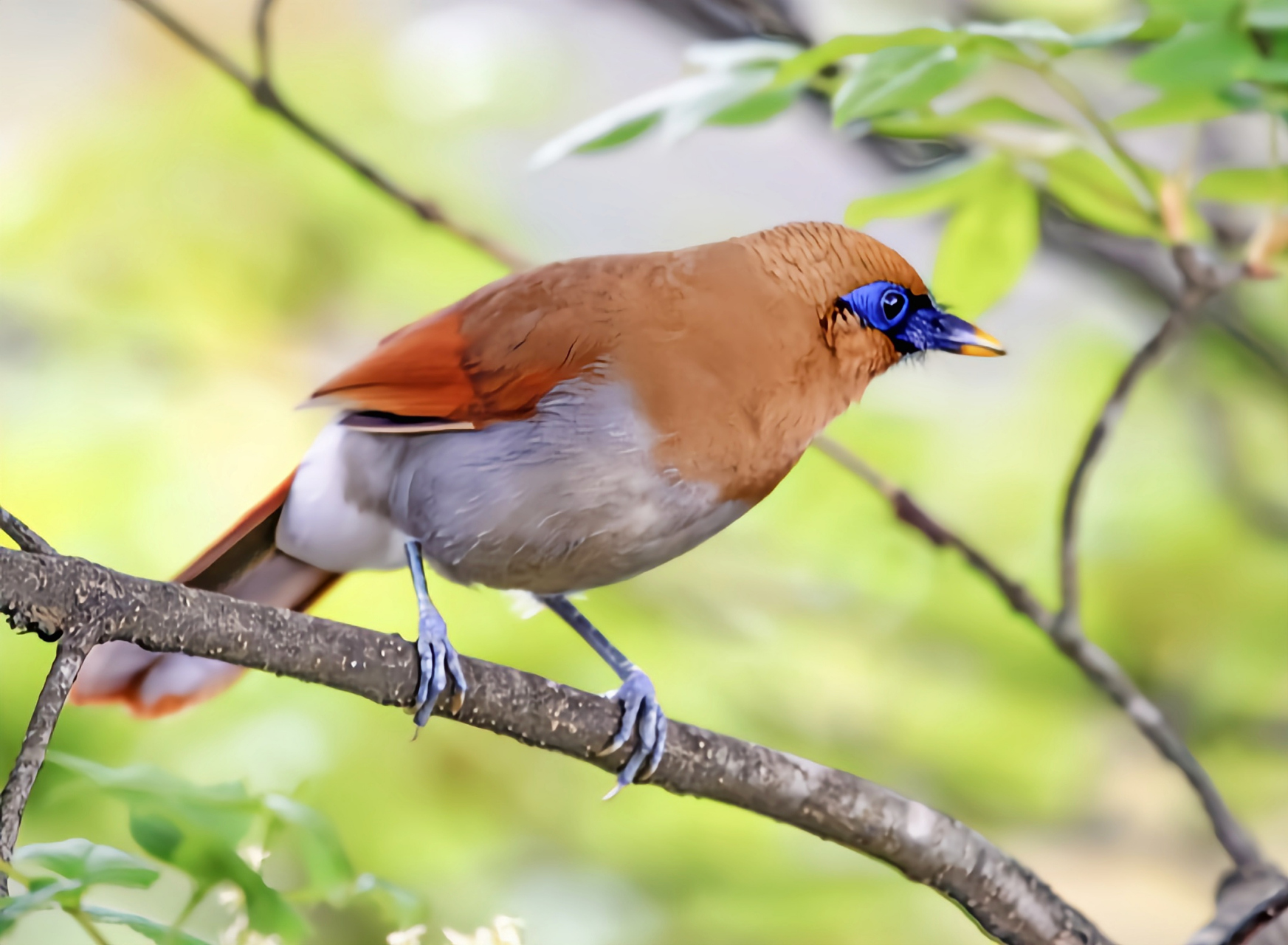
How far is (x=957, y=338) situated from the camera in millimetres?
691

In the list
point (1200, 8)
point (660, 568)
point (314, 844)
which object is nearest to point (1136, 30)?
point (1200, 8)

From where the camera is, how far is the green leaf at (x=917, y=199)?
0.81m

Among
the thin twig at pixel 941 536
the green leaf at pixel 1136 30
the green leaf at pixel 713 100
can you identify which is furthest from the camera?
the thin twig at pixel 941 536

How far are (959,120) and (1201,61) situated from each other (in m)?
0.18

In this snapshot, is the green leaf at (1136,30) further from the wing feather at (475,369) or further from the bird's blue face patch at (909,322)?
the wing feather at (475,369)

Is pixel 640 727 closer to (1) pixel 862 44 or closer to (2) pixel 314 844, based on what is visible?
(2) pixel 314 844

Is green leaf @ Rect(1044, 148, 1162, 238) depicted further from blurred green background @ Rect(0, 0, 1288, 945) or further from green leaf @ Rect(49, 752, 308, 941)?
green leaf @ Rect(49, 752, 308, 941)

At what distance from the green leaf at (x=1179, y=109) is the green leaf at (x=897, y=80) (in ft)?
0.54

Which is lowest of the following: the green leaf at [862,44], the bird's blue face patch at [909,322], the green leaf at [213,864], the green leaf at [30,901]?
the green leaf at [213,864]

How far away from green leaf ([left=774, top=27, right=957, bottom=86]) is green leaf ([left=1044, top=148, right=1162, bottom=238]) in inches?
9.2

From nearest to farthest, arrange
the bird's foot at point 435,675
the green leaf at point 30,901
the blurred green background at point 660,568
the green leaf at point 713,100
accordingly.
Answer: the green leaf at point 30,901 → the bird's foot at point 435,675 → the green leaf at point 713,100 → the blurred green background at point 660,568

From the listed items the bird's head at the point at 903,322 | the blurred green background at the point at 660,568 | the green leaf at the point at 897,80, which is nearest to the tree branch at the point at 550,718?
the bird's head at the point at 903,322

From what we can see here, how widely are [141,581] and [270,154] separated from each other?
0.98 meters

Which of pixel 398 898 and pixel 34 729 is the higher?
pixel 34 729
